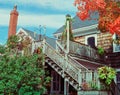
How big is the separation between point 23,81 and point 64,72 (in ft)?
10.5

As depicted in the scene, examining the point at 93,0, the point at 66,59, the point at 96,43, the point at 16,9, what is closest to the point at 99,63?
the point at 96,43

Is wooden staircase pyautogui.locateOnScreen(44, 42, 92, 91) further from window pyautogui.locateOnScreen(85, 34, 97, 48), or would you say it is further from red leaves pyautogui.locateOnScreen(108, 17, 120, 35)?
window pyautogui.locateOnScreen(85, 34, 97, 48)

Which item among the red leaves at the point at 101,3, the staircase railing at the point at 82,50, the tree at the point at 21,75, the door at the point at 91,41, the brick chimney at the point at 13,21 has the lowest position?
the tree at the point at 21,75

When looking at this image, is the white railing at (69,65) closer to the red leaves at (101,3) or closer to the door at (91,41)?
the red leaves at (101,3)

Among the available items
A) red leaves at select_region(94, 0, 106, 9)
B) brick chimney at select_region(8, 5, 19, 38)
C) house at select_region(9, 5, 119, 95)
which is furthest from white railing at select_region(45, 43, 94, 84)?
brick chimney at select_region(8, 5, 19, 38)

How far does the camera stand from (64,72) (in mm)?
18469

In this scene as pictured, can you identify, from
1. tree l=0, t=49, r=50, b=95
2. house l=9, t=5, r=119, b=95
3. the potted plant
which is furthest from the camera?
house l=9, t=5, r=119, b=95

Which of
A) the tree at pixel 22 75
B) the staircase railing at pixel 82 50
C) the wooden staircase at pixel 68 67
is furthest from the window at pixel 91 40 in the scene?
the tree at pixel 22 75

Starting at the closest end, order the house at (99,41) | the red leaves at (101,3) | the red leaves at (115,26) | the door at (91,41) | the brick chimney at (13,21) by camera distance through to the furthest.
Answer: the red leaves at (115,26) < the red leaves at (101,3) < the house at (99,41) < the door at (91,41) < the brick chimney at (13,21)

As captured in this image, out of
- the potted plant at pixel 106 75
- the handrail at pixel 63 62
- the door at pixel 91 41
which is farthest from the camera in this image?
the door at pixel 91 41

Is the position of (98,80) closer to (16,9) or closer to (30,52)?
(30,52)

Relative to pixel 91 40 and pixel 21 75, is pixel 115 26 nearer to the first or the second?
pixel 21 75

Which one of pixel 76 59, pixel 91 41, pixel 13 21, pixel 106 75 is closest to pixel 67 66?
pixel 76 59

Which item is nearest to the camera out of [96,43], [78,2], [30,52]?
[78,2]
